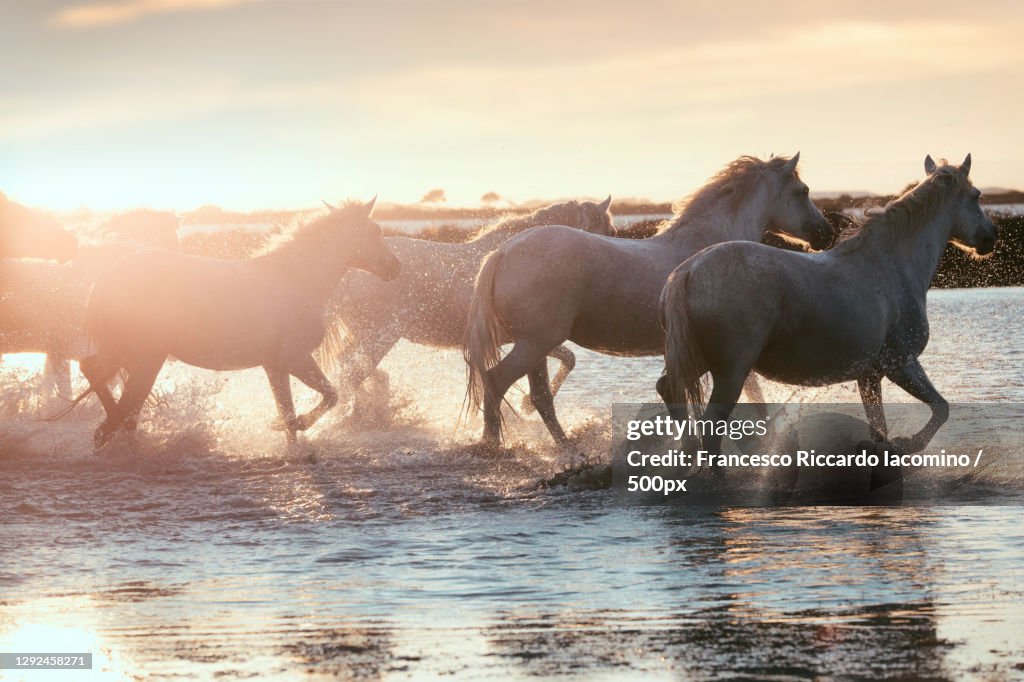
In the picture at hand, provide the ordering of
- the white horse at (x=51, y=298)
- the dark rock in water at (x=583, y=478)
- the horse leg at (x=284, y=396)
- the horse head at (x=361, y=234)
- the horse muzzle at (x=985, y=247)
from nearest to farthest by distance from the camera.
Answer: the dark rock in water at (x=583, y=478), the horse muzzle at (x=985, y=247), the horse leg at (x=284, y=396), the horse head at (x=361, y=234), the white horse at (x=51, y=298)

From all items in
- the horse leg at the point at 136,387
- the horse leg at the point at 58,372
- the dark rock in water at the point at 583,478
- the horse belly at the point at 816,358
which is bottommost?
the dark rock in water at the point at 583,478

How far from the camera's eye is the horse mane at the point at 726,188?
29.9ft

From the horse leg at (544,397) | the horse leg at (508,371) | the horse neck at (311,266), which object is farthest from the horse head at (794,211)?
the horse neck at (311,266)

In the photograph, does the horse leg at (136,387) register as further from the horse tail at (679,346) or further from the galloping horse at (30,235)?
the horse tail at (679,346)

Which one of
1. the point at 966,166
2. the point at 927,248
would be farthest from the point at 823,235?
the point at 927,248

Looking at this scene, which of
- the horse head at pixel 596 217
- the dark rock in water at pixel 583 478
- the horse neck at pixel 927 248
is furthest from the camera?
the horse head at pixel 596 217

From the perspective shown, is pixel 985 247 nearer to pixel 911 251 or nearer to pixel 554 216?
pixel 911 251

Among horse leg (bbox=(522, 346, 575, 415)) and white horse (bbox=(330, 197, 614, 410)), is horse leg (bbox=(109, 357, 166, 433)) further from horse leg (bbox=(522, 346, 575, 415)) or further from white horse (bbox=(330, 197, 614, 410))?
horse leg (bbox=(522, 346, 575, 415))

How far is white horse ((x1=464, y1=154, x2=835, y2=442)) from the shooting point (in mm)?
8383

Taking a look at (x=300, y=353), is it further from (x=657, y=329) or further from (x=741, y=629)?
(x=741, y=629)

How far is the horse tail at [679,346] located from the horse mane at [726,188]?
78.2 inches

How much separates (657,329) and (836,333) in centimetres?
155

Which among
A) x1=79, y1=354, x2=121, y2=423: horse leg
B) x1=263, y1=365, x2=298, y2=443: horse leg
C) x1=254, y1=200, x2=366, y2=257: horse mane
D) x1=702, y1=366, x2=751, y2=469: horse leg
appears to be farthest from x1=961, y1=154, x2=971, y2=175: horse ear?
x1=79, y1=354, x2=121, y2=423: horse leg

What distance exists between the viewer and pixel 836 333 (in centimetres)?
741
